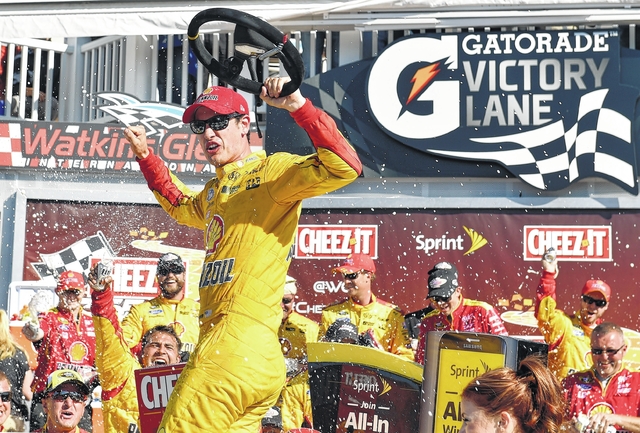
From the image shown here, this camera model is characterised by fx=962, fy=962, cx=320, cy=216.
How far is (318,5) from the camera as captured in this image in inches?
382

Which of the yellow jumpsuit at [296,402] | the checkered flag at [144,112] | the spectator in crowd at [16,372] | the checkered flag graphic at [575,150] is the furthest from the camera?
the checkered flag at [144,112]

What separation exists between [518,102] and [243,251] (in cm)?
615

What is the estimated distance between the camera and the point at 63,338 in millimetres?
8070

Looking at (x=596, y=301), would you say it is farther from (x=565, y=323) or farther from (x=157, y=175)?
(x=157, y=175)

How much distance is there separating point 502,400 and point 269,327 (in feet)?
4.82

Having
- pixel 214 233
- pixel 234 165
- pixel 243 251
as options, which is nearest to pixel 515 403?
pixel 243 251

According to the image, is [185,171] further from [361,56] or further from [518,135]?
[518,135]

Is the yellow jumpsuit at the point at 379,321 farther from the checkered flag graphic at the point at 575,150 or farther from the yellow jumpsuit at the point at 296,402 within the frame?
the checkered flag graphic at the point at 575,150

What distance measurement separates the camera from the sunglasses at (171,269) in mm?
7637

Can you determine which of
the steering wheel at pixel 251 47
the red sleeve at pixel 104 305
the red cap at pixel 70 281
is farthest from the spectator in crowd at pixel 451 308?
the steering wheel at pixel 251 47

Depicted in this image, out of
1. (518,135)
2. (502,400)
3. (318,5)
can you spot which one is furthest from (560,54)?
(502,400)

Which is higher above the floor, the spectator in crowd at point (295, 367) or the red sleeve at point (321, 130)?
the red sleeve at point (321, 130)

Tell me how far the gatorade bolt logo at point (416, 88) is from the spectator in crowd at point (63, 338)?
11.7 feet

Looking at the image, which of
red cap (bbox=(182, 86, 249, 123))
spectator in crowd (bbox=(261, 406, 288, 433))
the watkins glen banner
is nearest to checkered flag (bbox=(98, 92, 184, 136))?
the watkins glen banner
